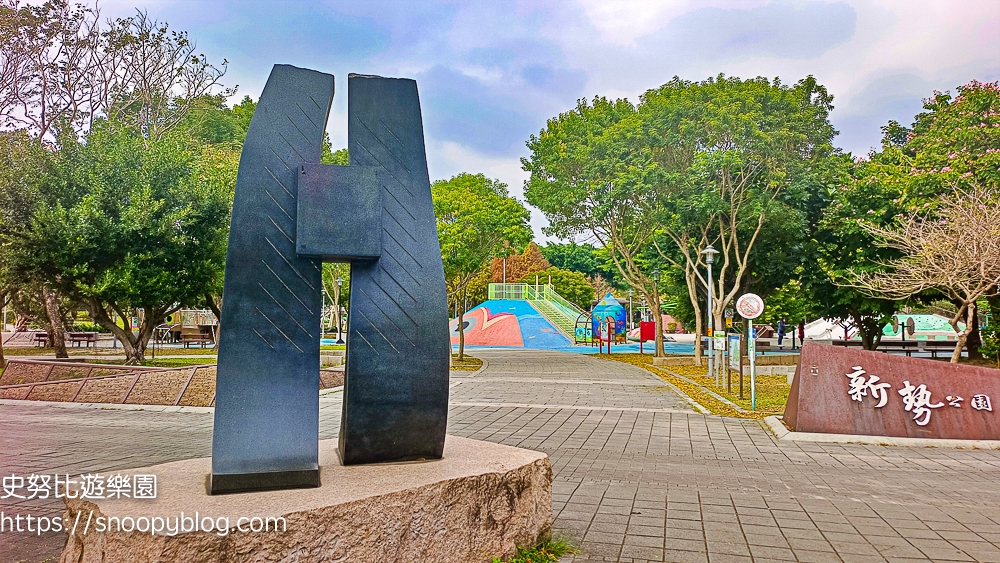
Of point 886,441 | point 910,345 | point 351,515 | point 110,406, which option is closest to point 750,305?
point 886,441

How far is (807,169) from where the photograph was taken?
1756 centimetres

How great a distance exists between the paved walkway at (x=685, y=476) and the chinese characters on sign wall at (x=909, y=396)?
2.35ft

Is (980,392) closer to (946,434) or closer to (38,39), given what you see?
(946,434)

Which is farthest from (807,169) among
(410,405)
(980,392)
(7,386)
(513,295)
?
(513,295)

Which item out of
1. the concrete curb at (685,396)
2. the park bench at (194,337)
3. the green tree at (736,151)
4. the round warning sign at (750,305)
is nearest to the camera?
the concrete curb at (685,396)

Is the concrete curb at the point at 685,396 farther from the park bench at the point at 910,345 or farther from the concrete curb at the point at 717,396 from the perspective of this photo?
the park bench at the point at 910,345

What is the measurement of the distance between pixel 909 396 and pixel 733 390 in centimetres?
570

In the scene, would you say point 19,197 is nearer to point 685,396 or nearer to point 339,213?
point 339,213

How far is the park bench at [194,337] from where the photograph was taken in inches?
1056

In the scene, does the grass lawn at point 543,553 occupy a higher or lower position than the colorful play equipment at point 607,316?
lower

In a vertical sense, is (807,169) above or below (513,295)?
above

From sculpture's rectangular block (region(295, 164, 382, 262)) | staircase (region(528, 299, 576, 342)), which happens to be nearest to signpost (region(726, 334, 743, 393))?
sculpture's rectangular block (region(295, 164, 382, 262))

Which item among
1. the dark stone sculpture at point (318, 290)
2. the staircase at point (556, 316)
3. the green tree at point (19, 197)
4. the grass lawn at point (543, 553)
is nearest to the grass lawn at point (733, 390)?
the grass lawn at point (543, 553)

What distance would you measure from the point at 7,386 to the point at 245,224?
1186 cm
